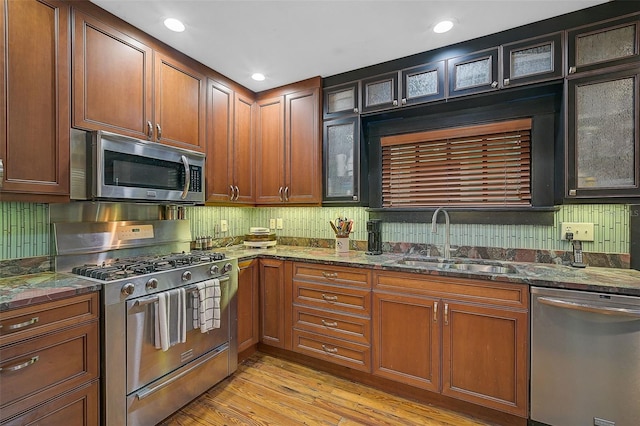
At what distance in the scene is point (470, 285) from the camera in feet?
6.22

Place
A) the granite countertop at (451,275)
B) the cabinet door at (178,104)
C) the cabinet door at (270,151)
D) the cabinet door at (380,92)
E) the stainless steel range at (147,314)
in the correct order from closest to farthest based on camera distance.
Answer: the granite countertop at (451,275) → the stainless steel range at (147,314) → the cabinet door at (178,104) → the cabinet door at (380,92) → the cabinet door at (270,151)

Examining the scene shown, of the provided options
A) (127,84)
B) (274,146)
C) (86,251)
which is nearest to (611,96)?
(274,146)

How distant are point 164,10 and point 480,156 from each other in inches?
97.9

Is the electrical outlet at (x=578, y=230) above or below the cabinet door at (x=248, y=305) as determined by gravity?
above

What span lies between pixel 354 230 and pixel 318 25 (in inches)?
69.5

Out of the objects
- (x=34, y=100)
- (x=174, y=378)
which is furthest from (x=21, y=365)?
(x=34, y=100)

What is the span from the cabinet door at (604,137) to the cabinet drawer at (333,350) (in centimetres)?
179

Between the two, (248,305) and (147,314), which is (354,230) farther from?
(147,314)

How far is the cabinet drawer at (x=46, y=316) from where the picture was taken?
126 cm

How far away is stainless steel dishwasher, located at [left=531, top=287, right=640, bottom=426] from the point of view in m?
1.54

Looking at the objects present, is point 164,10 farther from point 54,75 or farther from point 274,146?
point 274,146

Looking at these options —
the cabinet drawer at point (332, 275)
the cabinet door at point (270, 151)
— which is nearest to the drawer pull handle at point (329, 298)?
the cabinet drawer at point (332, 275)

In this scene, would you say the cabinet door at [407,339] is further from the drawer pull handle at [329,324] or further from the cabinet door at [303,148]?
the cabinet door at [303,148]

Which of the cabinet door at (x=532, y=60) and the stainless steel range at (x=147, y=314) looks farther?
the cabinet door at (x=532, y=60)
